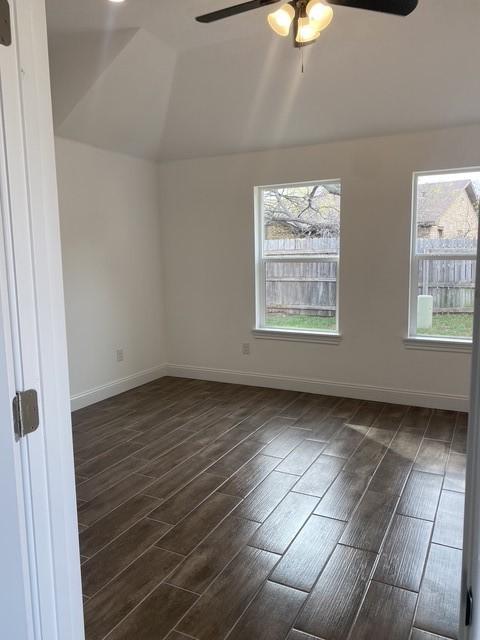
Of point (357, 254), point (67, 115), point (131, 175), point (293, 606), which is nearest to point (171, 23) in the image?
point (67, 115)

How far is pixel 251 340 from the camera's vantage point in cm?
512

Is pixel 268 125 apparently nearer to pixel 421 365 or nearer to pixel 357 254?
pixel 357 254

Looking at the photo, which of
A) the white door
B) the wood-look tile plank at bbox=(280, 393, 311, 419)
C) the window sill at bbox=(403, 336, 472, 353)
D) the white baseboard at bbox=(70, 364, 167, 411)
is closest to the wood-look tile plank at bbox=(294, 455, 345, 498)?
the wood-look tile plank at bbox=(280, 393, 311, 419)

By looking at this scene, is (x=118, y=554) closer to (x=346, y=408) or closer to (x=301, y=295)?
(x=346, y=408)

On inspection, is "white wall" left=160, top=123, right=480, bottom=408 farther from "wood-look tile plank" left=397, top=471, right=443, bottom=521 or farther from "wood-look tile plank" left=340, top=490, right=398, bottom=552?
"wood-look tile plank" left=340, top=490, right=398, bottom=552

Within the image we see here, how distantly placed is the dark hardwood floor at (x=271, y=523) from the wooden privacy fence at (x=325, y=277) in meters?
1.09

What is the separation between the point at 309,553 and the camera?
2.27 m

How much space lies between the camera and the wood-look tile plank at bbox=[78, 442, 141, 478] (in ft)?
10.4

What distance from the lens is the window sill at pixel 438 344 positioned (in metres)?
4.14

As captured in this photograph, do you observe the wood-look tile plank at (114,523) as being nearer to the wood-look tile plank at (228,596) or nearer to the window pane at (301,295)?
the wood-look tile plank at (228,596)

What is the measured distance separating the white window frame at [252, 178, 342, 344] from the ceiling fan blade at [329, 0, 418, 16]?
90.8 inches

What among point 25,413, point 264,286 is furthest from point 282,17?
point 264,286

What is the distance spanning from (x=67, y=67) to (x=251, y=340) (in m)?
3.00

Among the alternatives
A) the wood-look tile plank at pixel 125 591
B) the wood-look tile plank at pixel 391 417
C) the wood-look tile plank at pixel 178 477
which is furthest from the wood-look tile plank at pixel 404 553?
the wood-look tile plank at pixel 391 417
